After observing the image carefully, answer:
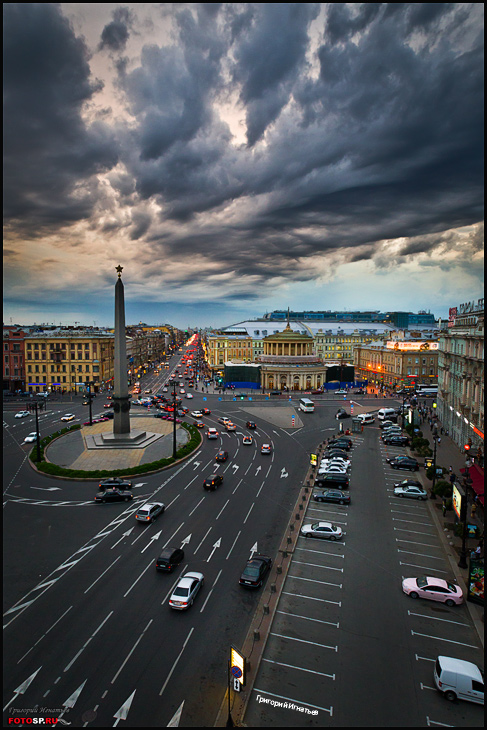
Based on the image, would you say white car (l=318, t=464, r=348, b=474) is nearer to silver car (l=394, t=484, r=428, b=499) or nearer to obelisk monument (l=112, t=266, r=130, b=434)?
silver car (l=394, t=484, r=428, b=499)

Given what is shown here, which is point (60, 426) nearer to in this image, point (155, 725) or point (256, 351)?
point (155, 725)

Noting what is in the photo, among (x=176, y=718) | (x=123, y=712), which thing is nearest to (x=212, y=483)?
(x=123, y=712)

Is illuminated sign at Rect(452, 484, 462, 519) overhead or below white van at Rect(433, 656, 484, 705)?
overhead

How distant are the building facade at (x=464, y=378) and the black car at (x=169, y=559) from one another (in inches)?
1307

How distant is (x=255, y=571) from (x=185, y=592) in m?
4.21

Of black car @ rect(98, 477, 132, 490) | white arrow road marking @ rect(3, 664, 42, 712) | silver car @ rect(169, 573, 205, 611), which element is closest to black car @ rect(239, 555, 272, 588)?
silver car @ rect(169, 573, 205, 611)

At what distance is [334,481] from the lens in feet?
125

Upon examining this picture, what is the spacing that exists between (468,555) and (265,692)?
17.0 metres

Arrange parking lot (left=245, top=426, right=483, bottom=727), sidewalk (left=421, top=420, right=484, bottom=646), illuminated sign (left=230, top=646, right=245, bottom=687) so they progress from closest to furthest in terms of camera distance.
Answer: illuminated sign (left=230, top=646, right=245, bottom=687)
parking lot (left=245, top=426, right=483, bottom=727)
sidewalk (left=421, top=420, right=484, bottom=646)

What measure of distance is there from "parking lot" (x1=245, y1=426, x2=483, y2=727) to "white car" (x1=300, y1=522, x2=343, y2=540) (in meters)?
0.41

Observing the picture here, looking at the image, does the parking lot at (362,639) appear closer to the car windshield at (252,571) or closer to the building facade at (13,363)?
the car windshield at (252,571)

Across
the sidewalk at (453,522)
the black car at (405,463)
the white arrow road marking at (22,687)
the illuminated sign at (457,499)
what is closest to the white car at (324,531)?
the sidewalk at (453,522)

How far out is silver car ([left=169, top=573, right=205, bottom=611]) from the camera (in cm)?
2077

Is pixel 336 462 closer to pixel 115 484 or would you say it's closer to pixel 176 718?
pixel 115 484
